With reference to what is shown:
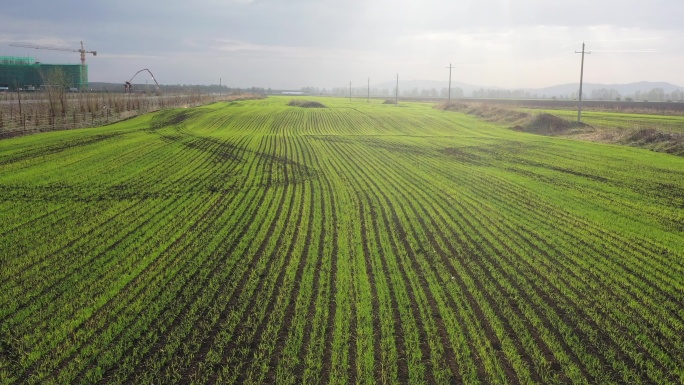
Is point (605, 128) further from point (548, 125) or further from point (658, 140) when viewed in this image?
point (658, 140)

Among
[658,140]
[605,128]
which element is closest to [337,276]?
[658,140]

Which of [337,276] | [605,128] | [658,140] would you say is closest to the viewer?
[337,276]

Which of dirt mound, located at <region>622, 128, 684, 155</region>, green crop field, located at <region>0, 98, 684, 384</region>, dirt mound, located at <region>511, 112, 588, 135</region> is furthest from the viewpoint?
dirt mound, located at <region>511, 112, 588, 135</region>

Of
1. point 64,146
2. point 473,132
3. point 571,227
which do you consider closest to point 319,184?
point 571,227

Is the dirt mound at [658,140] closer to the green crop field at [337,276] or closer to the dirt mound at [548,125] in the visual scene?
the dirt mound at [548,125]

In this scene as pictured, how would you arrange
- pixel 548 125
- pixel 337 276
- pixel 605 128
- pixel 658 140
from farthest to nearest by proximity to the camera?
pixel 548 125, pixel 605 128, pixel 658 140, pixel 337 276

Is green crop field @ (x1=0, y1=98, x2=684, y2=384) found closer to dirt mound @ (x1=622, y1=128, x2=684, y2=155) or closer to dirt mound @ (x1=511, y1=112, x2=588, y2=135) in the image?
dirt mound @ (x1=622, y1=128, x2=684, y2=155)

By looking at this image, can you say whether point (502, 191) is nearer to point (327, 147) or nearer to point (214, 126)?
Result: point (327, 147)

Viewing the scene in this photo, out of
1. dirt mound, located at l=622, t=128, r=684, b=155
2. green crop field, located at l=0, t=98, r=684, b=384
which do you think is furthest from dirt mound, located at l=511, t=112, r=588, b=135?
green crop field, located at l=0, t=98, r=684, b=384
